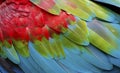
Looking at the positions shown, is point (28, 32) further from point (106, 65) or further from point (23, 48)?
point (106, 65)

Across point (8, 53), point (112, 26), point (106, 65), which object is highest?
point (112, 26)

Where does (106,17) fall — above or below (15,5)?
above

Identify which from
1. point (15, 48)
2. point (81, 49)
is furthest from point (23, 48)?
point (81, 49)
